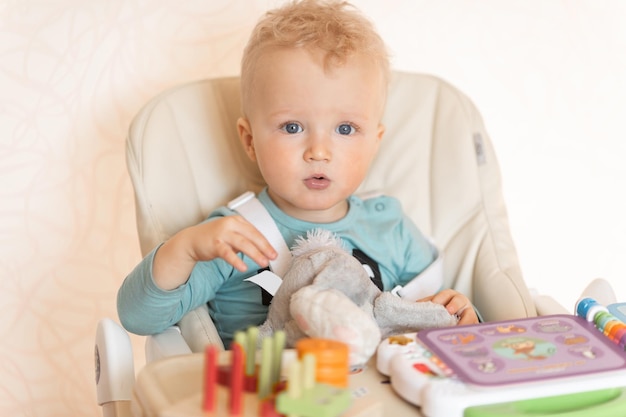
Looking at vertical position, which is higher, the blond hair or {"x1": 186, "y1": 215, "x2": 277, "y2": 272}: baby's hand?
the blond hair

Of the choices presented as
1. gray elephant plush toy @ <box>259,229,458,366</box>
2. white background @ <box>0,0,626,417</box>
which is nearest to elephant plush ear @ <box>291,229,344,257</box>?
gray elephant plush toy @ <box>259,229,458,366</box>

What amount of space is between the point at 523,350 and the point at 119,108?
115 centimetres

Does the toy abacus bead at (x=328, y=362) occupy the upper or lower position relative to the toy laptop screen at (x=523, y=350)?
upper

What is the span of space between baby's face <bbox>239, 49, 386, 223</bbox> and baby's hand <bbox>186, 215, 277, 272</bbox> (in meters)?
0.17

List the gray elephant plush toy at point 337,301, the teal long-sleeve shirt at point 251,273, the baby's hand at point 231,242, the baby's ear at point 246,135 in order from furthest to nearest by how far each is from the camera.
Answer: the baby's ear at point 246,135 < the teal long-sleeve shirt at point 251,273 < the baby's hand at point 231,242 < the gray elephant plush toy at point 337,301

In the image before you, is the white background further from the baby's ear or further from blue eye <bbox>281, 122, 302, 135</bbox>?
blue eye <bbox>281, 122, 302, 135</bbox>

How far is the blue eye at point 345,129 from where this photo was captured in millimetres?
1253

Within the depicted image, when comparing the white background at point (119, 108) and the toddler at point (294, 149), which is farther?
the white background at point (119, 108)

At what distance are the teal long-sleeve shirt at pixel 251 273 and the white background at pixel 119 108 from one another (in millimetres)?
624

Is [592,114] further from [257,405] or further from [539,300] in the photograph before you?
[257,405]

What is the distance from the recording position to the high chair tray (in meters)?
0.80

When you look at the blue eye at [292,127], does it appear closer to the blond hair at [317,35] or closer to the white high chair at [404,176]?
the blond hair at [317,35]

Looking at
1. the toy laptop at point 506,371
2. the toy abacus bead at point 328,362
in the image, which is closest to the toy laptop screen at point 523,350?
the toy laptop at point 506,371

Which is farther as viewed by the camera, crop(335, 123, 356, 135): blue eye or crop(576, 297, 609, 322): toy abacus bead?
crop(335, 123, 356, 135): blue eye
